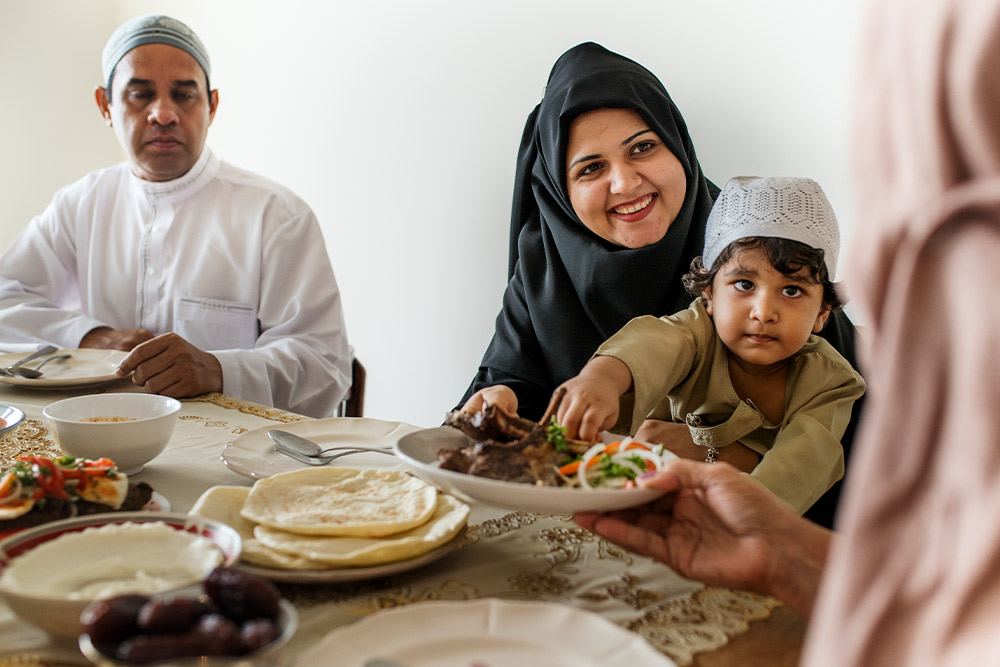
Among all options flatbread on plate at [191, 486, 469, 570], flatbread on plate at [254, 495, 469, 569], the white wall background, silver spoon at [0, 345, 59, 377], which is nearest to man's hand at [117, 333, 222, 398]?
silver spoon at [0, 345, 59, 377]

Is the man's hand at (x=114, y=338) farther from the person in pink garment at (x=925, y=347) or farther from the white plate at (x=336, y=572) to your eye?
the person in pink garment at (x=925, y=347)

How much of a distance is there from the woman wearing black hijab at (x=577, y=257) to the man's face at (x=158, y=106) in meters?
1.36

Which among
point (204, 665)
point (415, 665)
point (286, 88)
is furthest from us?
point (286, 88)

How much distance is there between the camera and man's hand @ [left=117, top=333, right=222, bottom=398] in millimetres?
2162

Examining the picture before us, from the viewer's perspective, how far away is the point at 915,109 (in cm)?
53

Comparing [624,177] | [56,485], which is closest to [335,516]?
[56,485]

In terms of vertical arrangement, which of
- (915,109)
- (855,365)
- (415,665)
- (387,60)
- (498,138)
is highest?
(387,60)

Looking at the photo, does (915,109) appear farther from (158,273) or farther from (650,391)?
(158,273)

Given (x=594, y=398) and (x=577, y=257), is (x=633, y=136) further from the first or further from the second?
(x=594, y=398)

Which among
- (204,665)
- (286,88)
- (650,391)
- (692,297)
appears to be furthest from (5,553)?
(286,88)

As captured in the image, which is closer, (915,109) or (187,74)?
(915,109)

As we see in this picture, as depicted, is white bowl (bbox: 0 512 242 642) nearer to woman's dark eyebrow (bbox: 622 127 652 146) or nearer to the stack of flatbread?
the stack of flatbread

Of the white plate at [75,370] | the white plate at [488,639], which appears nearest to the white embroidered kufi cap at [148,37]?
the white plate at [75,370]

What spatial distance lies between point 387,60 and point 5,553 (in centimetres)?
349
